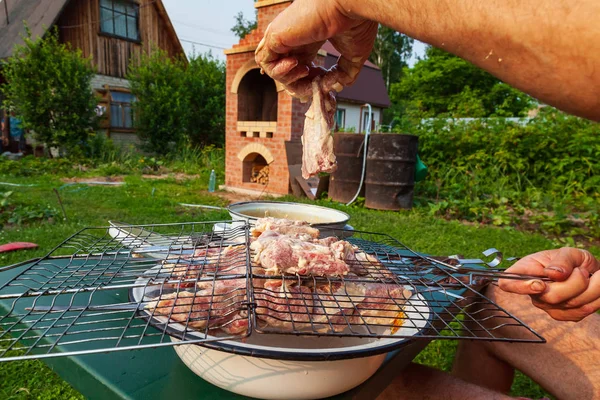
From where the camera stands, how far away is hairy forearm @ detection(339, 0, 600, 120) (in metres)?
0.66

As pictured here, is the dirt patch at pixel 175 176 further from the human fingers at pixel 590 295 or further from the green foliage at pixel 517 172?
the human fingers at pixel 590 295

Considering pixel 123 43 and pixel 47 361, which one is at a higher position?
pixel 123 43

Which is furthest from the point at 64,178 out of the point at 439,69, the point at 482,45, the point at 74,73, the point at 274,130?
the point at 439,69

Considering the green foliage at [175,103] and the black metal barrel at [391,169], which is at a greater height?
the green foliage at [175,103]

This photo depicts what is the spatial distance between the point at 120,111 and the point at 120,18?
3.74 m

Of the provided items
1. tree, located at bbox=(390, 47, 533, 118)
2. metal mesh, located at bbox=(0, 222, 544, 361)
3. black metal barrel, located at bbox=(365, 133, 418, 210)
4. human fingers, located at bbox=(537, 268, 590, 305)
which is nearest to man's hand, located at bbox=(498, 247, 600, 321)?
human fingers, located at bbox=(537, 268, 590, 305)

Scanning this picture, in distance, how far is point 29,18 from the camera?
44.6ft

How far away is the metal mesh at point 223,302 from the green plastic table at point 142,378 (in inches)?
2.1

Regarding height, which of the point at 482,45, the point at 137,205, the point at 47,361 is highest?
the point at 482,45

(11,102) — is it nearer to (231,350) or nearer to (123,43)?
(123,43)

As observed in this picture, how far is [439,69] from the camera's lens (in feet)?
87.7

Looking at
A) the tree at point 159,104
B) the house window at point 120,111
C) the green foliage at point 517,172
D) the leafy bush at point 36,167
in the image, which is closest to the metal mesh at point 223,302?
the green foliage at point 517,172

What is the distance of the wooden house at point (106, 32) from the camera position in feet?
42.0

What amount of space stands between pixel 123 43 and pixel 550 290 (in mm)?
16463
